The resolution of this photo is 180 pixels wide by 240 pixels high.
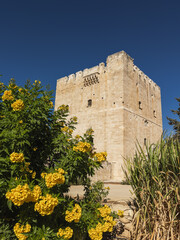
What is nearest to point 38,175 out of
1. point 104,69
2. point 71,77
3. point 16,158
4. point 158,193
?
point 16,158

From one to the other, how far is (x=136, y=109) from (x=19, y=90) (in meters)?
16.5

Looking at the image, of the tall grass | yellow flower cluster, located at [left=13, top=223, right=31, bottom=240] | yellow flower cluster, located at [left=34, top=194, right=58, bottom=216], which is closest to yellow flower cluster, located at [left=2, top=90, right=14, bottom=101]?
yellow flower cluster, located at [left=34, top=194, right=58, bottom=216]

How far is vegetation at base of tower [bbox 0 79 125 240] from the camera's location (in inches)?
77.7

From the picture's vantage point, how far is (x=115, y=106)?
17203mm

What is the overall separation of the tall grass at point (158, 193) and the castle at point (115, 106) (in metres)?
11.3

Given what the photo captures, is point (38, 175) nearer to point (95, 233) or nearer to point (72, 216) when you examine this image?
point (72, 216)

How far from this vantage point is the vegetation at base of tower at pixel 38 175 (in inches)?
77.7

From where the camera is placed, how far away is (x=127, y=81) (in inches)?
703

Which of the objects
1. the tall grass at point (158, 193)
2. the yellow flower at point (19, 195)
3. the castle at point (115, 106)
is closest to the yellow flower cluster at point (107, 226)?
the tall grass at point (158, 193)

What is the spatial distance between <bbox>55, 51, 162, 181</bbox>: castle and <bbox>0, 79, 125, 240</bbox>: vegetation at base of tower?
1199 centimetres

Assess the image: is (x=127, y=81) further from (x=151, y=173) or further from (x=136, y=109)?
(x=151, y=173)

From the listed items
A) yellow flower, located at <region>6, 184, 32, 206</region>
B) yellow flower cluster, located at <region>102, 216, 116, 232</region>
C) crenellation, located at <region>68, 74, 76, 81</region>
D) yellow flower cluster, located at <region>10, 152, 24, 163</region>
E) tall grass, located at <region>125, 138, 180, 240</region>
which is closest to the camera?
yellow flower, located at <region>6, 184, 32, 206</region>

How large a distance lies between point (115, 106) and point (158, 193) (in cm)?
1458

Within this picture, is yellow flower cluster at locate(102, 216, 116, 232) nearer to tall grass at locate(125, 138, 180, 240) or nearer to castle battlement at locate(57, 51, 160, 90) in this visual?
tall grass at locate(125, 138, 180, 240)
